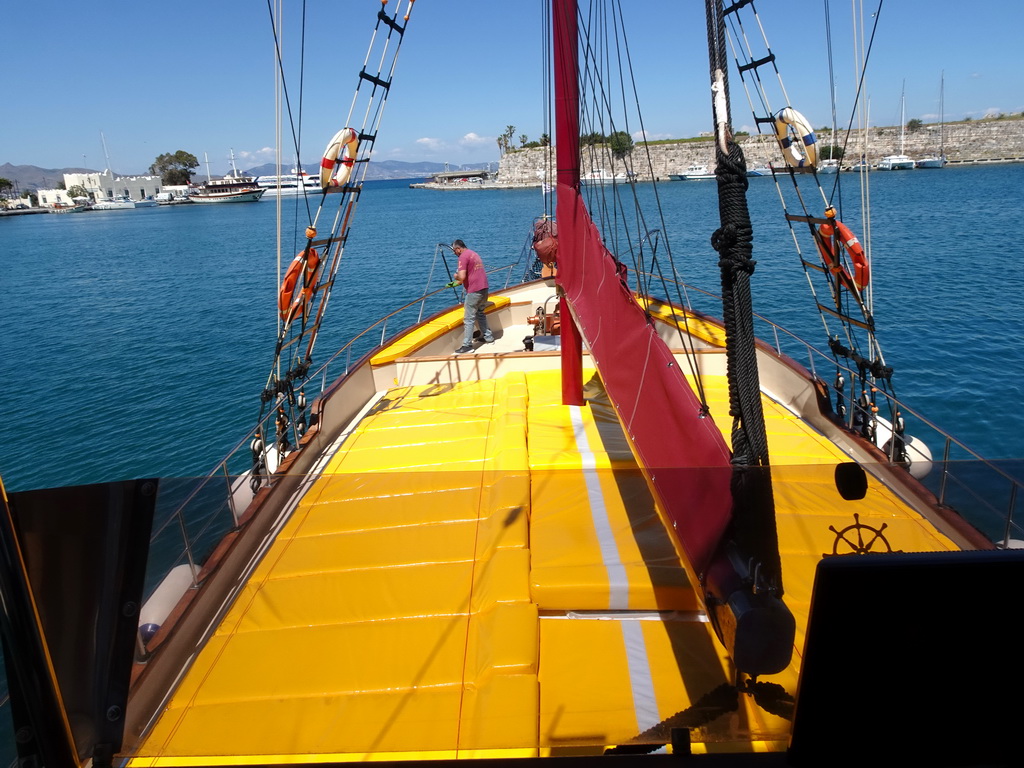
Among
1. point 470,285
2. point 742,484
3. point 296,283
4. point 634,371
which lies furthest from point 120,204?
point 742,484

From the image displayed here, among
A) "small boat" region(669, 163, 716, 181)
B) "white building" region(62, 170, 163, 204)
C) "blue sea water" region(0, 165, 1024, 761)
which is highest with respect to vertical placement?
"white building" region(62, 170, 163, 204)

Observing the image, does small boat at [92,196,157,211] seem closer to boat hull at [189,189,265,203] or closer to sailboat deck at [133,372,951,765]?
boat hull at [189,189,265,203]

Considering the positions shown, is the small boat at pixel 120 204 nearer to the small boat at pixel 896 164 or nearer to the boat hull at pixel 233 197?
the boat hull at pixel 233 197

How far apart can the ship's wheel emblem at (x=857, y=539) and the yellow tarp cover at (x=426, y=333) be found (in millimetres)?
7172

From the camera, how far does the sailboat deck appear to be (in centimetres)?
174

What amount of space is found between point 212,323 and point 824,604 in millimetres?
24770

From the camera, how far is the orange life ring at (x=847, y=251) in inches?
262

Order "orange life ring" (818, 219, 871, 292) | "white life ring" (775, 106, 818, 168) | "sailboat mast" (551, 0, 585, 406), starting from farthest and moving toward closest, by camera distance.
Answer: "white life ring" (775, 106, 818, 168), "orange life ring" (818, 219, 871, 292), "sailboat mast" (551, 0, 585, 406)

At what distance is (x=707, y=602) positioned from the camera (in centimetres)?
225

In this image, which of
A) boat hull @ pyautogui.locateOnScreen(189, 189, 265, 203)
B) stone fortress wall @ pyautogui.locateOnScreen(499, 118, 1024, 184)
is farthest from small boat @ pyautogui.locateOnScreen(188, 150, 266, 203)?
stone fortress wall @ pyautogui.locateOnScreen(499, 118, 1024, 184)

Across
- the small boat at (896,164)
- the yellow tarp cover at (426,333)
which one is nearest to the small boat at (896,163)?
the small boat at (896,164)

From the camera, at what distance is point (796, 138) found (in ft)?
24.2

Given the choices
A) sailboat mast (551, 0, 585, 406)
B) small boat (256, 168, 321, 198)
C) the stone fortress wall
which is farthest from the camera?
the stone fortress wall

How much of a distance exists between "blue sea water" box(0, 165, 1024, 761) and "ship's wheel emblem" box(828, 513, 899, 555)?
1.25 ft
